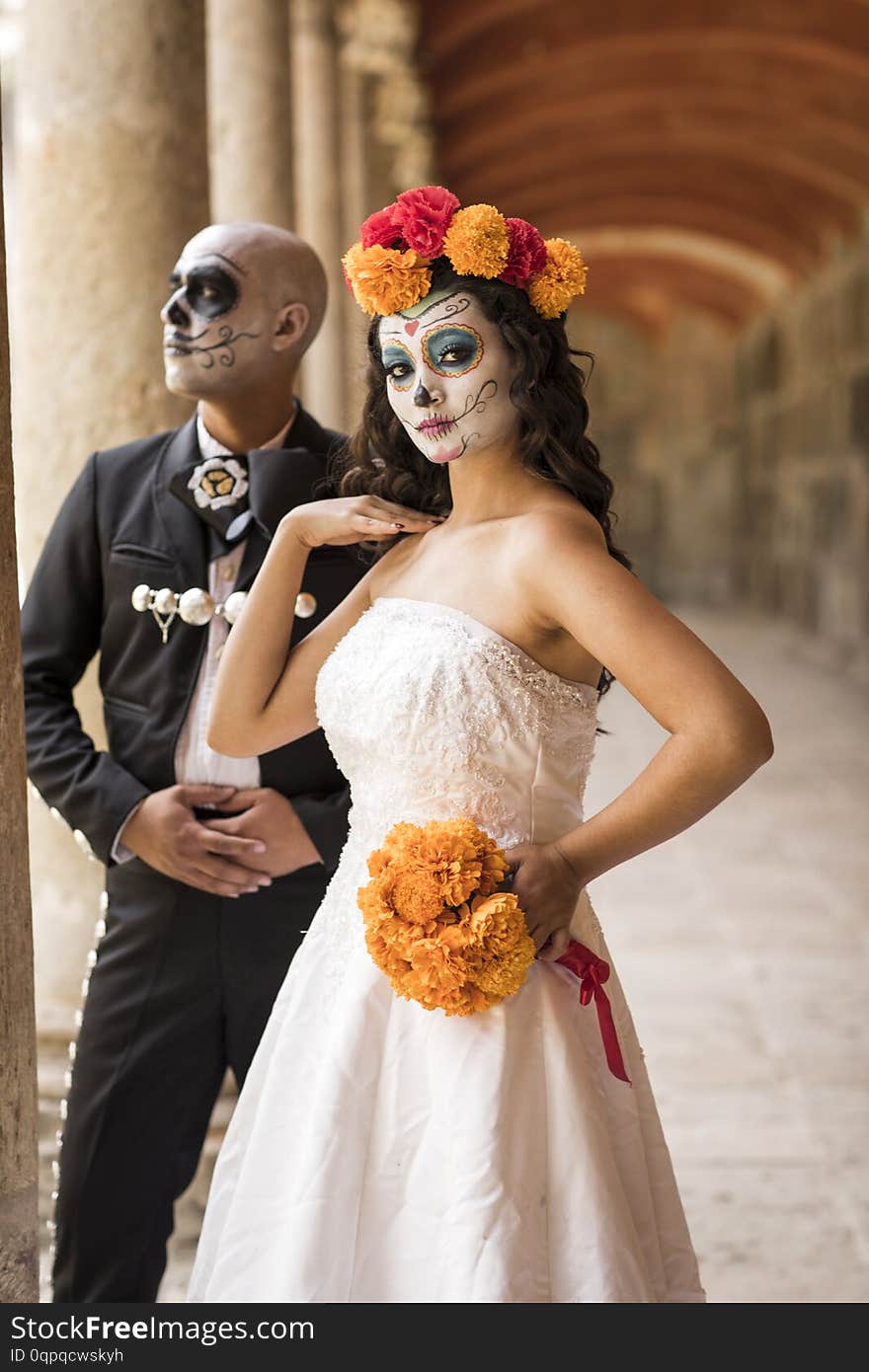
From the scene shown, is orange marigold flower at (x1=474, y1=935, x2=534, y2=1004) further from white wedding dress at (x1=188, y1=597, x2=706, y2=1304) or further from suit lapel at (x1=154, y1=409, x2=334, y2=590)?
suit lapel at (x1=154, y1=409, x2=334, y2=590)

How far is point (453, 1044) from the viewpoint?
215 centimetres

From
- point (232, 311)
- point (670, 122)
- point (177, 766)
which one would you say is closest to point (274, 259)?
point (232, 311)

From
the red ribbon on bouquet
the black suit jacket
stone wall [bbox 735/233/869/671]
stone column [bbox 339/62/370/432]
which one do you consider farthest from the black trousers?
stone wall [bbox 735/233/869/671]

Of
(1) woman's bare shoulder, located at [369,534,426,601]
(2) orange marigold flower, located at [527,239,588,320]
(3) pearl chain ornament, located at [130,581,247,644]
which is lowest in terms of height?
(3) pearl chain ornament, located at [130,581,247,644]

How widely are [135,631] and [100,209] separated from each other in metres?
1.19

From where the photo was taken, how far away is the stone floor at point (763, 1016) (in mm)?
4160

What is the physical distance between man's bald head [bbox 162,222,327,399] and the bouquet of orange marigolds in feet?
3.43

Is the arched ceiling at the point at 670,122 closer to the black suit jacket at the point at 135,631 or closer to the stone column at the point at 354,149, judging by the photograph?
the stone column at the point at 354,149

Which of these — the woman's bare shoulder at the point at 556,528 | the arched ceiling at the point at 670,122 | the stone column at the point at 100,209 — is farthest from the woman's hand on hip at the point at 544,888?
the arched ceiling at the point at 670,122

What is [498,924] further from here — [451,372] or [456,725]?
[451,372]

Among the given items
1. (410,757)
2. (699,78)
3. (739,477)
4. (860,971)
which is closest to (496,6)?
(699,78)

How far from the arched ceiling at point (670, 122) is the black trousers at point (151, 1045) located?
10269 millimetres

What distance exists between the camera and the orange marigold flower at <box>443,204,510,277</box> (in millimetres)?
2188
